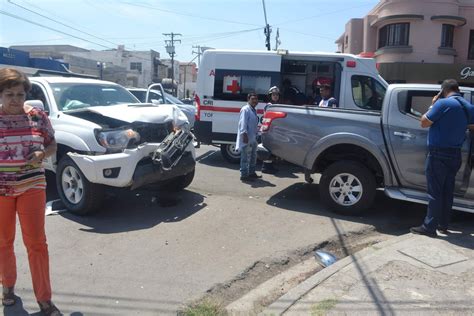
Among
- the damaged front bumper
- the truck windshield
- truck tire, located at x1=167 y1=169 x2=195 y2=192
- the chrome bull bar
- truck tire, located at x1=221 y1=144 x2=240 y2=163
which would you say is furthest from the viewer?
truck tire, located at x1=221 y1=144 x2=240 y2=163

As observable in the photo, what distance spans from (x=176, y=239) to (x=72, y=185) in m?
1.74

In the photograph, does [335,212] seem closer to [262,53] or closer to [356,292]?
[356,292]

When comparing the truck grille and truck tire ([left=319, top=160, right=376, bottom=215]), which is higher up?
the truck grille

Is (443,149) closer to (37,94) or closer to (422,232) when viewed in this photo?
(422,232)

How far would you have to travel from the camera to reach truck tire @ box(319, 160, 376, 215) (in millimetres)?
6371

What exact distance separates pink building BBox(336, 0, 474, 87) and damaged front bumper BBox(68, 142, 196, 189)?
25916 millimetres

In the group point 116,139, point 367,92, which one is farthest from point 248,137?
point 116,139

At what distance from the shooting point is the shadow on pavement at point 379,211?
20.5 feet

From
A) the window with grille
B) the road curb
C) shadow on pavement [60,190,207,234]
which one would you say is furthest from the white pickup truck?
the window with grille

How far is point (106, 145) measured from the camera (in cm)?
591

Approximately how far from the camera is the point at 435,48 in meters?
30.0

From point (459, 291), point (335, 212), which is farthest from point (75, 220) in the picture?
point (459, 291)

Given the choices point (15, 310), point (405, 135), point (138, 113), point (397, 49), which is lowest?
point (15, 310)

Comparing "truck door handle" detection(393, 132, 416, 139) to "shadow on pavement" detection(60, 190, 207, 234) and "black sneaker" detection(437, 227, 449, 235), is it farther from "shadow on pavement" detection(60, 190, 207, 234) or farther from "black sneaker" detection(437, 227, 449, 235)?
"shadow on pavement" detection(60, 190, 207, 234)
